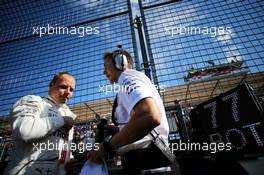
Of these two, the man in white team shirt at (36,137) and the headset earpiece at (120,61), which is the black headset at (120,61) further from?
the man in white team shirt at (36,137)

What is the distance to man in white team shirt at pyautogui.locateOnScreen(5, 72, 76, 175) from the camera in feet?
4.36

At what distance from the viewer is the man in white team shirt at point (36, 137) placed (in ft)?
4.36

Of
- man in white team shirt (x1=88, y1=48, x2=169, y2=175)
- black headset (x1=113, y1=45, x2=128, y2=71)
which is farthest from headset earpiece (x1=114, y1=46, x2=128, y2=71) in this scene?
man in white team shirt (x1=88, y1=48, x2=169, y2=175)

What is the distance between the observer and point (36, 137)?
137 cm

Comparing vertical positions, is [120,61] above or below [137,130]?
above

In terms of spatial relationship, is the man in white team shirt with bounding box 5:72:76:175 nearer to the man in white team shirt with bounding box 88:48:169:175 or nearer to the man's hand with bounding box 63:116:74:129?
the man's hand with bounding box 63:116:74:129

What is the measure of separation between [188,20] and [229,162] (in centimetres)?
373

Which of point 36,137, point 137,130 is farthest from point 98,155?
point 36,137

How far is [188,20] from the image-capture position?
4.37m

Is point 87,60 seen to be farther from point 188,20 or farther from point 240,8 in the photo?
point 240,8

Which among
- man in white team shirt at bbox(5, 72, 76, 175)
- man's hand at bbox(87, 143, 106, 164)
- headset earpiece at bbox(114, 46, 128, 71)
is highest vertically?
headset earpiece at bbox(114, 46, 128, 71)

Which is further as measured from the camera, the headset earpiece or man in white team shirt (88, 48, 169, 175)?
the headset earpiece

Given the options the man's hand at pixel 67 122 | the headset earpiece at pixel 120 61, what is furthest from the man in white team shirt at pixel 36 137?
the headset earpiece at pixel 120 61

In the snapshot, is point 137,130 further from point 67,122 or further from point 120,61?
point 67,122
